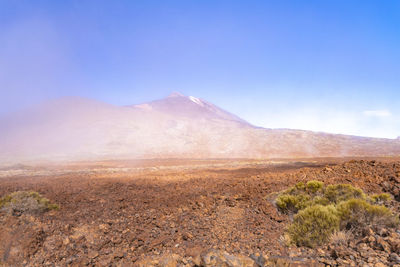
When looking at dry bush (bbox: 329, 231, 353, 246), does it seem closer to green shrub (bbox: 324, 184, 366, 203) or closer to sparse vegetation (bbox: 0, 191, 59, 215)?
green shrub (bbox: 324, 184, 366, 203)

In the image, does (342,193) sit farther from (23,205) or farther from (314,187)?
(23,205)

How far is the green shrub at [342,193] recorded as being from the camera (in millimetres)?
6977

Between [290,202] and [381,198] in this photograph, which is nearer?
[381,198]

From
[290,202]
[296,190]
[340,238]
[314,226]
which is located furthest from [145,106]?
[340,238]

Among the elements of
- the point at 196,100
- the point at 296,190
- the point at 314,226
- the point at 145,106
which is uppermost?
the point at 196,100

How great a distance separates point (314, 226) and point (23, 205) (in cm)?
876

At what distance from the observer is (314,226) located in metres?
5.12

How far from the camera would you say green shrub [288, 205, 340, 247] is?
479 cm

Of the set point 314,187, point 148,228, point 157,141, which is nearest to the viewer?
point 148,228

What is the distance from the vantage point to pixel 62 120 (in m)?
101

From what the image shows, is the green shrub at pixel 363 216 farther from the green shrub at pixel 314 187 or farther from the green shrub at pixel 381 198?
the green shrub at pixel 314 187

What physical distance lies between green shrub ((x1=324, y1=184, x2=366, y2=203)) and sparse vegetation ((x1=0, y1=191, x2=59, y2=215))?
9220 mm

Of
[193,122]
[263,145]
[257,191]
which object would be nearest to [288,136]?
[263,145]

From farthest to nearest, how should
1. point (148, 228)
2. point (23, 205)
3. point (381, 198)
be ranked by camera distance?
point (23, 205) < point (381, 198) < point (148, 228)
